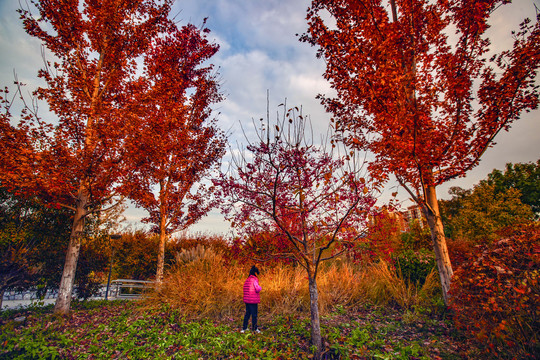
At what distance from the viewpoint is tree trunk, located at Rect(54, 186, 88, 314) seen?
6617 millimetres

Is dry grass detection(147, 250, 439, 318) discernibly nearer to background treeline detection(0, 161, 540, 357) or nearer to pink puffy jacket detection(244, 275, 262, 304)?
background treeline detection(0, 161, 540, 357)

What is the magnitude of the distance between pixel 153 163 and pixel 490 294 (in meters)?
9.09

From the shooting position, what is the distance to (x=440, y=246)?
5668 millimetres

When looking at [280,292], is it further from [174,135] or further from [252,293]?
[174,135]

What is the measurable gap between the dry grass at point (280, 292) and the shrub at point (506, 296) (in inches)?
105

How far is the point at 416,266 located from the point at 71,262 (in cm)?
1029

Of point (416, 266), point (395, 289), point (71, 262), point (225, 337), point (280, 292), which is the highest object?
point (71, 262)

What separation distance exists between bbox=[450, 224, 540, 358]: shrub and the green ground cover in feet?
2.17

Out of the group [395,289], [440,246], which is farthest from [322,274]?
[440,246]

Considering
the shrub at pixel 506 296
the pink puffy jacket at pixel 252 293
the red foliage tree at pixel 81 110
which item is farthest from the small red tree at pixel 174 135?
the shrub at pixel 506 296

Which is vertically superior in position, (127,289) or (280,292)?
(280,292)

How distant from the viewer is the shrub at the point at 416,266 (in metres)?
7.10

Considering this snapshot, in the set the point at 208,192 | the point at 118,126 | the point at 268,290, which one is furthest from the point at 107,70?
the point at 268,290

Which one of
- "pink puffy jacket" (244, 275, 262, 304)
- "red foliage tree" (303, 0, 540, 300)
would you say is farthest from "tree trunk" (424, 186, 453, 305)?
"pink puffy jacket" (244, 275, 262, 304)
